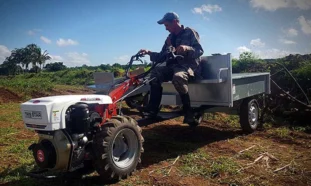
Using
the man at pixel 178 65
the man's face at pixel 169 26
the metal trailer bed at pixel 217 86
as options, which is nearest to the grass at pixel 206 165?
the man at pixel 178 65

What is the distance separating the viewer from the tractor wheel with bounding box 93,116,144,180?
3.36 m

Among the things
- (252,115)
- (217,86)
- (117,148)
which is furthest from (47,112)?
(252,115)

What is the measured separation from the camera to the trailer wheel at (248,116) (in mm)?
6195

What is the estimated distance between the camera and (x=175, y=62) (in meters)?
5.28

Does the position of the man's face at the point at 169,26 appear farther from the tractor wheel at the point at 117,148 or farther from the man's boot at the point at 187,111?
the tractor wheel at the point at 117,148

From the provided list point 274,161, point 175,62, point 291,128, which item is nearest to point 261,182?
point 274,161

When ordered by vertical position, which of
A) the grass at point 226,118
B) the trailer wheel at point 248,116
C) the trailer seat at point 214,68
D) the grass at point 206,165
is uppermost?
the trailer seat at point 214,68

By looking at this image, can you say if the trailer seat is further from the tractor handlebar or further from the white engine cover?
the white engine cover

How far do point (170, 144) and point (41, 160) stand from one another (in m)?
2.78

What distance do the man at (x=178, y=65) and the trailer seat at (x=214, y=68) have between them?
0.36 metres

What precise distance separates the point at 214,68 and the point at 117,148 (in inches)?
105

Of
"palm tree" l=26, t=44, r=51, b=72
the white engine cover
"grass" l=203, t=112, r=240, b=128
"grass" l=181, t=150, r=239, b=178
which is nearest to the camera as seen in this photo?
the white engine cover

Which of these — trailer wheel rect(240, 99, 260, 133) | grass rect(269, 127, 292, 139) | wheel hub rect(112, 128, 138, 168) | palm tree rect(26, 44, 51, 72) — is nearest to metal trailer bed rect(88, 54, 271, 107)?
trailer wheel rect(240, 99, 260, 133)

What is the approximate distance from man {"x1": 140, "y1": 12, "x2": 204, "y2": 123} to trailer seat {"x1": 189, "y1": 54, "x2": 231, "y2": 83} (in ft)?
1.18
